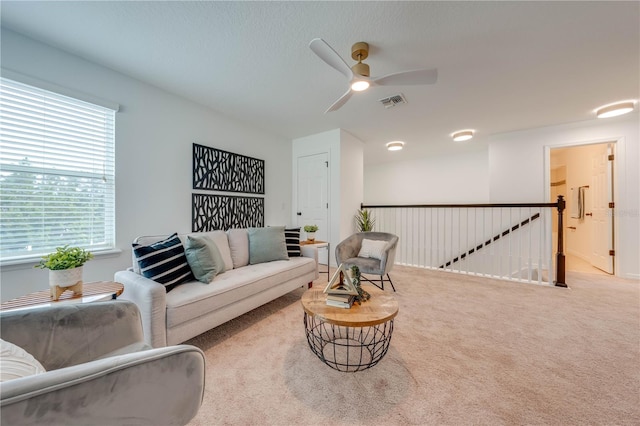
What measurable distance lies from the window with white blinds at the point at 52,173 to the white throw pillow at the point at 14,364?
1.85 metres

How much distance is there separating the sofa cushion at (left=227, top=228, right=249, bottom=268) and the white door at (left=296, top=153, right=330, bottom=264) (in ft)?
5.95

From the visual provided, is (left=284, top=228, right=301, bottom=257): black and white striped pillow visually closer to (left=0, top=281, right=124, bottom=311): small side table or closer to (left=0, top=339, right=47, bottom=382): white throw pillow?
(left=0, top=281, right=124, bottom=311): small side table

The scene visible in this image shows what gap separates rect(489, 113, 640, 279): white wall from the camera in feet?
11.2

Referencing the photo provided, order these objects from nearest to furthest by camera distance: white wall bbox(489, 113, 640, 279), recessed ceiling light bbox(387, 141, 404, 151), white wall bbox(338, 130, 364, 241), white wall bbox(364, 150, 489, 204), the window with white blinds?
the window with white blinds → white wall bbox(489, 113, 640, 279) → white wall bbox(338, 130, 364, 241) → recessed ceiling light bbox(387, 141, 404, 151) → white wall bbox(364, 150, 489, 204)

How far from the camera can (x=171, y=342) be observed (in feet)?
5.14

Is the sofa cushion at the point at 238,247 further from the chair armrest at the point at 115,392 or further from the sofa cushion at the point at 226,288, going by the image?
the chair armrest at the point at 115,392

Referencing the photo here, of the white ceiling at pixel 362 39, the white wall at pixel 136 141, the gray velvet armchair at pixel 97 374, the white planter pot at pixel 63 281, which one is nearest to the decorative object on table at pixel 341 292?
the gray velvet armchair at pixel 97 374

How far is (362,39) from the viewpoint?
1914mm

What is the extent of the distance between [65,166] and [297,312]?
2.51 m

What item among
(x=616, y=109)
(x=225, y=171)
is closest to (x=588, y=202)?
(x=616, y=109)

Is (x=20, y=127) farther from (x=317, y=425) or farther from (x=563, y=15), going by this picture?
(x=563, y=15)

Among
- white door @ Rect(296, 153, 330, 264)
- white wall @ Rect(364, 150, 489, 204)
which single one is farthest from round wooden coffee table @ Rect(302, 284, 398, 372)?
white wall @ Rect(364, 150, 489, 204)

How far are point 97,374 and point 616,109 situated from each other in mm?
5310

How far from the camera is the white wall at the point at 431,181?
537cm
